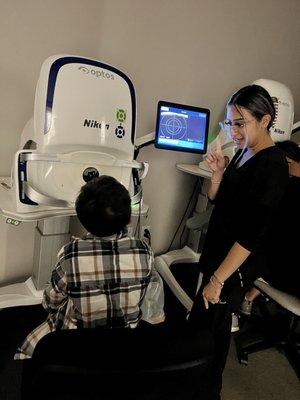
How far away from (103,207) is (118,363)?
351 mm

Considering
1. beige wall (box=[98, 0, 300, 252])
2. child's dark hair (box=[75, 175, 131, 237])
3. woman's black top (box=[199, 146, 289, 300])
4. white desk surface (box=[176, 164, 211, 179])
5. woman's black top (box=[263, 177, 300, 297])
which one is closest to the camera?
child's dark hair (box=[75, 175, 131, 237])

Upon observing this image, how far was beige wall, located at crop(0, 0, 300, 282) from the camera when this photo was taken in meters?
1.55

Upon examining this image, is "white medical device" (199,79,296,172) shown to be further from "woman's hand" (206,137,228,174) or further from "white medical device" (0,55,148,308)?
"white medical device" (0,55,148,308)

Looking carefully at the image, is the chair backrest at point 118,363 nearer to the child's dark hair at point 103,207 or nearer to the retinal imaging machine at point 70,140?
the child's dark hair at point 103,207

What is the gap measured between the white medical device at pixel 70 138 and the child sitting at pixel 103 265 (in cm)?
37

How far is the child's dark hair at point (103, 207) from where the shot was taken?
0.76 meters

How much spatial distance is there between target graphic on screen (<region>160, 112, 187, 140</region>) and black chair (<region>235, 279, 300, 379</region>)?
0.82 meters

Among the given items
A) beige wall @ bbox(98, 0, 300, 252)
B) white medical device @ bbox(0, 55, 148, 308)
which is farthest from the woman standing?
beige wall @ bbox(98, 0, 300, 252)

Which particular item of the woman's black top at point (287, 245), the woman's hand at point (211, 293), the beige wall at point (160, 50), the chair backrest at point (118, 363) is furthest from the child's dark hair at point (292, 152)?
the chair backrest at point (118, 363)

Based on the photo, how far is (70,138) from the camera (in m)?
1.13

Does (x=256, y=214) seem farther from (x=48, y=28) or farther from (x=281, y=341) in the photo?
(x=48, y=28)

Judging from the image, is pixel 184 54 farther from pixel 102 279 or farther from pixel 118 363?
pixel 118 363

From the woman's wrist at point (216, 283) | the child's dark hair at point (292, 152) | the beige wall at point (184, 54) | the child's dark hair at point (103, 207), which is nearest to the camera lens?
the child's dark hair at point (103, 207)

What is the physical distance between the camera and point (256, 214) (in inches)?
39.9
